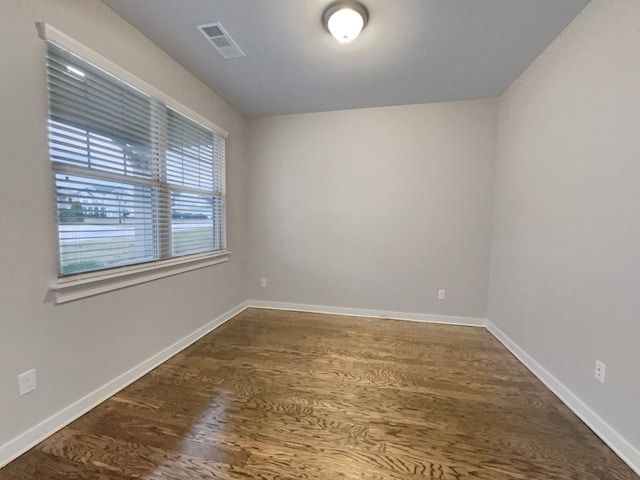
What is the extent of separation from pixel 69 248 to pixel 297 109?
8.86 ft

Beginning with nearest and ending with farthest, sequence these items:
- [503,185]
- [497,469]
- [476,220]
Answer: [497,469] < [503,185] < [476,220]

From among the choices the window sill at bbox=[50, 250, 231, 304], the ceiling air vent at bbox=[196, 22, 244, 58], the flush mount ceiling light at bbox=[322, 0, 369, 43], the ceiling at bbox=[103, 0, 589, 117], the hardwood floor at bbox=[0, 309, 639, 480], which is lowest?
the hardwood floor at bbox=[0, 309, 639, 480]

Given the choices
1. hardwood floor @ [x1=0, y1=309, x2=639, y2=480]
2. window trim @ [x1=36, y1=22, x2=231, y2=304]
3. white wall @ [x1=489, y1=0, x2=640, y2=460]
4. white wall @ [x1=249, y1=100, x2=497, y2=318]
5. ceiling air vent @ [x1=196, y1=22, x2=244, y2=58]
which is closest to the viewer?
hardwood floor @ [x1=0, y1=309, x2=639, y2=480]

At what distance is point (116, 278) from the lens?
193cm

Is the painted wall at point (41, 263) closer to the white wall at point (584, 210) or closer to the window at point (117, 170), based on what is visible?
the window at point (117, 170)

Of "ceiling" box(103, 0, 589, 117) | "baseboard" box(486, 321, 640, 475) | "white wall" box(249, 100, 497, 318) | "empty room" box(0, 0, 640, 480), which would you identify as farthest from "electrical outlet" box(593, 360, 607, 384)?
"ceiling" box(103, 0, 589, 117)

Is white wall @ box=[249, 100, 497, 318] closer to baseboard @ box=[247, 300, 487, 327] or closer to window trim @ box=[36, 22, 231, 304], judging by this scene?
baseboard @ box=[247, 300, 487, 327]

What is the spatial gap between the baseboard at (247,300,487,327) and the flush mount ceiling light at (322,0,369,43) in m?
2.85

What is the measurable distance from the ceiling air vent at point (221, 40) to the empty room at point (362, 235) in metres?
0.02

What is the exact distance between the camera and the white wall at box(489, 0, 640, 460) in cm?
145

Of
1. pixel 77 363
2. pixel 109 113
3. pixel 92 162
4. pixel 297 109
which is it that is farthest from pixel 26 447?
pixel 297 109

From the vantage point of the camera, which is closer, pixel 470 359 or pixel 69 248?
pixel 69 248

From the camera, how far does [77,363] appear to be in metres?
1.69

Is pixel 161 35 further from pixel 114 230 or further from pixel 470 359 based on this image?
pixel 470 359
